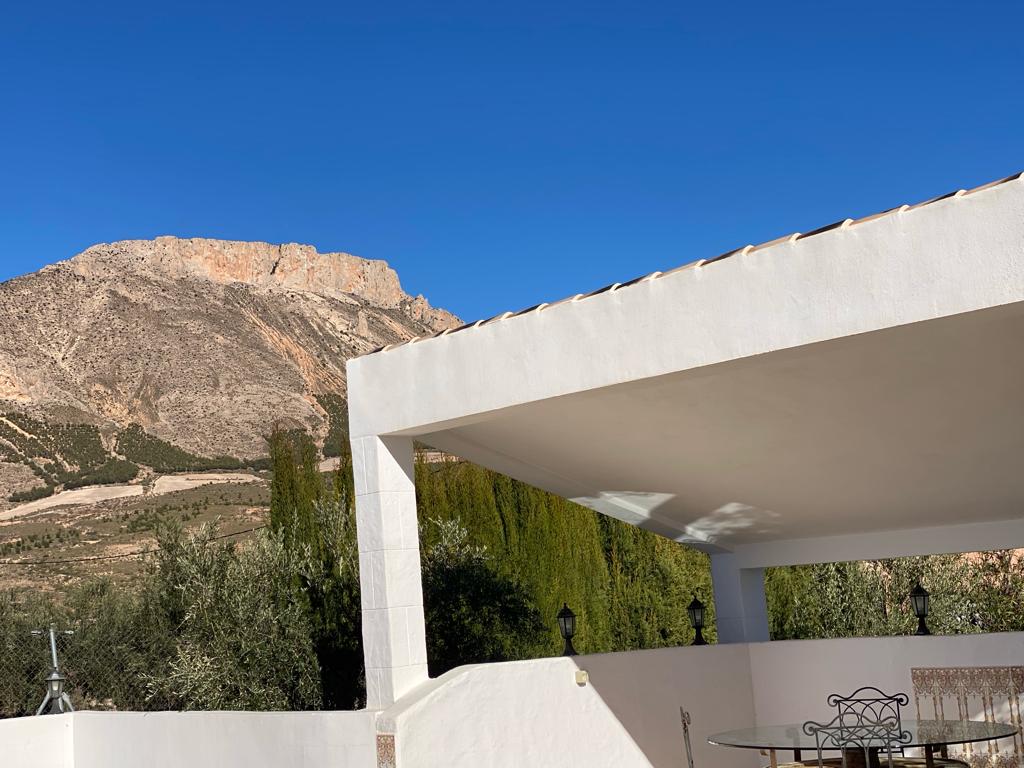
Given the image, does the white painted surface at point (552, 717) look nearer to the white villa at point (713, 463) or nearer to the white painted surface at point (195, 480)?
the white villa at point (713, 463)

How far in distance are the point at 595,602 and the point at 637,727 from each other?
317 inches

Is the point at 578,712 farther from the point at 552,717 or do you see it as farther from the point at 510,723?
the point at 510,723

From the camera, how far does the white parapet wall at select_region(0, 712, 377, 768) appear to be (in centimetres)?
688

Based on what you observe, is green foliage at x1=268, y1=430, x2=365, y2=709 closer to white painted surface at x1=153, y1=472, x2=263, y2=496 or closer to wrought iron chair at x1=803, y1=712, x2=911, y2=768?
wrought iron chair at x1=803, y1=712, x2=911, y2=768

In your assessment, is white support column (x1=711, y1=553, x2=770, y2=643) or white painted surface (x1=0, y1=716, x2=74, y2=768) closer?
white painted surface (x1=0, y1=716, x2=74, y2=768)

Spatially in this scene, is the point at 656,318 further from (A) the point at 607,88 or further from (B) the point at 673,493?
(A) the point at 607,88

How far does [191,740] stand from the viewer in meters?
7.84

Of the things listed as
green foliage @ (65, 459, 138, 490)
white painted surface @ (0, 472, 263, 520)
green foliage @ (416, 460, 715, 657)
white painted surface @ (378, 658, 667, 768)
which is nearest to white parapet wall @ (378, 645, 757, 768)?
white painted surface @ (378, 658, 667, 768)

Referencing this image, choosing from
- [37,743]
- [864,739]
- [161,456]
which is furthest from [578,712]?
[161,456]

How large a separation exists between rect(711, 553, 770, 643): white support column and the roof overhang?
1.22 metres

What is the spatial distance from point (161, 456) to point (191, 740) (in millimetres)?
37352

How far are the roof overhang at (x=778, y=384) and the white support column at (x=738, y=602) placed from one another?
48.0 inches

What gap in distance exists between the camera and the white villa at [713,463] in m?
5.17

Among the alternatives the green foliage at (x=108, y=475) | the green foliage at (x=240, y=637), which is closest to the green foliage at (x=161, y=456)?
the green foliage at (x=108, y=475)
